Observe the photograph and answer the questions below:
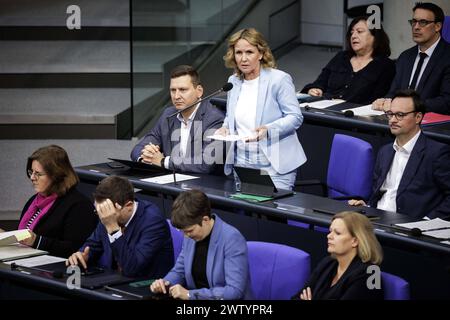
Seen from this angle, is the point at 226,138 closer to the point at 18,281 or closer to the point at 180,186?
the point at 180,186

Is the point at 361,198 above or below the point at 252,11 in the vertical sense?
below

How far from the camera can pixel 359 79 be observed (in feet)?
24.1

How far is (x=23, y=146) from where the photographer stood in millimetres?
8641

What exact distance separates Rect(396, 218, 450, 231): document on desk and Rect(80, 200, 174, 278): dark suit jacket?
111 cm

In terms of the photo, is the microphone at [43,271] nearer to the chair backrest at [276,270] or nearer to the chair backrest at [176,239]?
the chair backrest at [176,239]

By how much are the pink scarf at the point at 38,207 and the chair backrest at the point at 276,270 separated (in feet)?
4.19

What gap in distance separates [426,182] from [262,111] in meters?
1.05

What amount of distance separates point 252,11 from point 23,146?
2634mm

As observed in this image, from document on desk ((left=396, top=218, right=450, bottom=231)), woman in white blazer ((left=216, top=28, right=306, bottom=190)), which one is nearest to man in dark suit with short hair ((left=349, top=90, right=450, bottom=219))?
document on desk ((left=396, top=218, right=450, bottom=231))

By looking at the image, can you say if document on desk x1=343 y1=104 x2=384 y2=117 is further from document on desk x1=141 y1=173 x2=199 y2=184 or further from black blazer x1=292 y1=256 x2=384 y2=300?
black blazer x1=292 y1=256 x2=384 y2=300

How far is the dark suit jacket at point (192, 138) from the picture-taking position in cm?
625

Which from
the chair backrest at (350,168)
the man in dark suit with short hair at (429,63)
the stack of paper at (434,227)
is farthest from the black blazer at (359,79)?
the stack of paper at (434,227)

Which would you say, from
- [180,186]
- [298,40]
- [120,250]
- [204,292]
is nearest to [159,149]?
[180,186]

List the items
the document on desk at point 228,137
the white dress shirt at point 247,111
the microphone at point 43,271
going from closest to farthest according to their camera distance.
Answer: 1. the microphone at point 43,271
2. the document on desk at point 228,137
3. the white dress shirt at point 247,111
